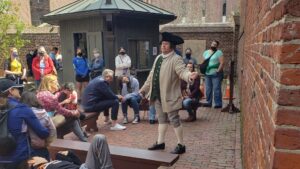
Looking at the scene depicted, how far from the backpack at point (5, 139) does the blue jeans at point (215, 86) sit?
617 centimetres

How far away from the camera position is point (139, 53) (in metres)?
12.0

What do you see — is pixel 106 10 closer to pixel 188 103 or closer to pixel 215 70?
pixel 215 70

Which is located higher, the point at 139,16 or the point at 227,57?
the point at 139,16

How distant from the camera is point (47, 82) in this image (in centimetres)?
550

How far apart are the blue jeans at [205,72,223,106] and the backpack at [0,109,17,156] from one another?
617 cm

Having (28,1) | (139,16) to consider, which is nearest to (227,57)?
(139,16)

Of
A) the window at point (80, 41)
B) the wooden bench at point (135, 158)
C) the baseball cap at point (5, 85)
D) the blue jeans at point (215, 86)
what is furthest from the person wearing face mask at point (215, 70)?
the baseball cap at point (5, 85)

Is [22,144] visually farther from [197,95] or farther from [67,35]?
[67,35]

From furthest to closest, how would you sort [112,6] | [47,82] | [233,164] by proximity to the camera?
[112,6], [47,82], [233,164]

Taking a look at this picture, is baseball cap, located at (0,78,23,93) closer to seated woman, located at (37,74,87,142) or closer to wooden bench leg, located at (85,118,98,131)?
seated woman, located at (37,74,87,142)

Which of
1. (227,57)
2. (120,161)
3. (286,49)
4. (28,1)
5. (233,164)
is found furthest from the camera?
(28,1)

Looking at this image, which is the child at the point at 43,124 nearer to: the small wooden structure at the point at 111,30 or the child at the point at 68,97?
the child at the point at 68,97

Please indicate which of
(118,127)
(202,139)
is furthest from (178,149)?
(118,127)

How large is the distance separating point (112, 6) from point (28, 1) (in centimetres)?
2050
